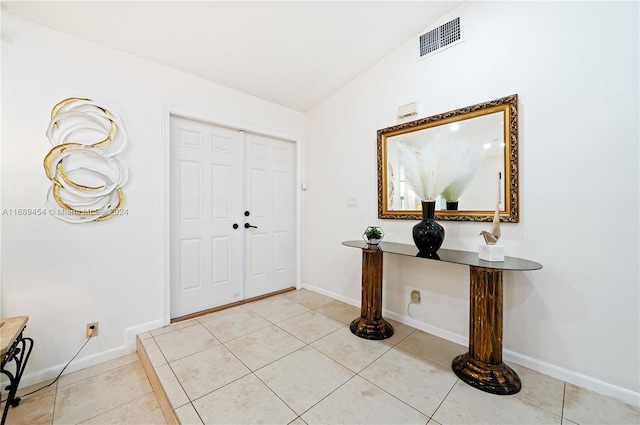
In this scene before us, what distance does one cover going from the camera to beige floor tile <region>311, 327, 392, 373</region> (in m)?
1.75

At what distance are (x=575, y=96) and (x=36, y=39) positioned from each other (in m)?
3.65

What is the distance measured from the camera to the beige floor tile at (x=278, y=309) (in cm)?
249

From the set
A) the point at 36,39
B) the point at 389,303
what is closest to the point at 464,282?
the point at 389,303

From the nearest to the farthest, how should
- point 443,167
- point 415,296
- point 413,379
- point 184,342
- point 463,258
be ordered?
point 413,379 → point 463,258 → point 443,167 → point 184,342 → point 415,296

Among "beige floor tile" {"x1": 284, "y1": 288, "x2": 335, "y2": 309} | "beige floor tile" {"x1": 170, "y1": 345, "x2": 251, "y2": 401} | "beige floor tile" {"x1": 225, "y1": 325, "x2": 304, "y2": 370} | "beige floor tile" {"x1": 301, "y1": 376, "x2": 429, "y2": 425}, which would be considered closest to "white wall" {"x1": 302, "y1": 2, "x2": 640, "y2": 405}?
"beige floor tile" {"x1": 301, "y1": 376, "x2": 429, "y2": 425}

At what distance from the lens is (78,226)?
73.4 inches

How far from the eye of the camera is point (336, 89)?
2.94 m

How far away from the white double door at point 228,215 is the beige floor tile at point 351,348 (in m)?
1.31

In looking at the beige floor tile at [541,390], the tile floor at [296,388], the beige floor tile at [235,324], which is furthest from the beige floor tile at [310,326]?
the beige floor tile at [541,390]

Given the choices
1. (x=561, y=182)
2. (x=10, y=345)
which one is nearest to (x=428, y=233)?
(x=561, y=182)

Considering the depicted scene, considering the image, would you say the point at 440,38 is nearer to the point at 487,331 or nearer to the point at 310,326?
the point at 487,331

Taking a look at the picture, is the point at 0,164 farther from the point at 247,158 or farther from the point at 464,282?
the point at 464,282

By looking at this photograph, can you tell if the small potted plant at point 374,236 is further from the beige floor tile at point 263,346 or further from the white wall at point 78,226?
the white wall at point 78,226

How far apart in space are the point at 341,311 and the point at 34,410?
2280 mm
